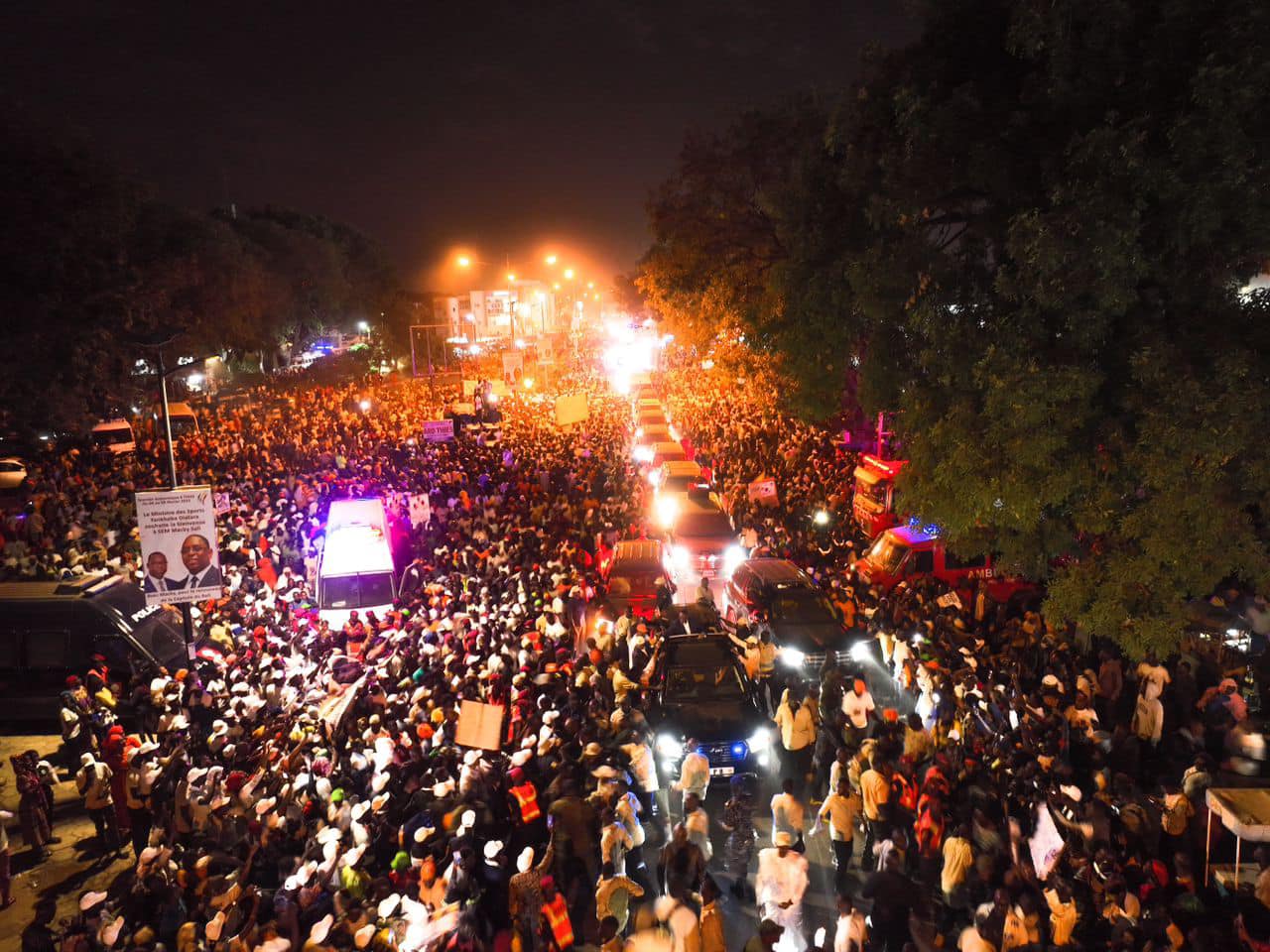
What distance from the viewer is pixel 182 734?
9.49 m

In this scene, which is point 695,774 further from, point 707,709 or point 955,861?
point 955,861

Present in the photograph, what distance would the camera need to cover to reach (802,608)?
42.0 ft

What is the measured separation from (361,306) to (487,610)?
71.8 metres

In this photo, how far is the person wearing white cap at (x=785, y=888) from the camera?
617 cm

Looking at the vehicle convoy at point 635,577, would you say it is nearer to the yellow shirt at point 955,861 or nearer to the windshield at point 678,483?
the windshield at point 678,483

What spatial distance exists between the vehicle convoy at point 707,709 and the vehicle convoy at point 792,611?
5.29ft

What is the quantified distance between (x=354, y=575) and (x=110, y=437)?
2319 centimetres

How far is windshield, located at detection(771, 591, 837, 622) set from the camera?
12648 millimetres

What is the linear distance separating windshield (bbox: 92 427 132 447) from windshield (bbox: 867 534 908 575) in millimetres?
28048

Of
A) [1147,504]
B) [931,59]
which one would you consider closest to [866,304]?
[931,59]

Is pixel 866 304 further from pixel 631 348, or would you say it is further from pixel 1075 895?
pixel 631 348

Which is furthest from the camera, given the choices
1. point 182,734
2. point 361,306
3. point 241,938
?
point 361,306

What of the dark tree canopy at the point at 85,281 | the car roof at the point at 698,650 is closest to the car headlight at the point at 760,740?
the car roof at the point at 698,650

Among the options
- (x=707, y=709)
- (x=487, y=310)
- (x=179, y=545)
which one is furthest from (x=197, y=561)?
(x=487, y=310)
